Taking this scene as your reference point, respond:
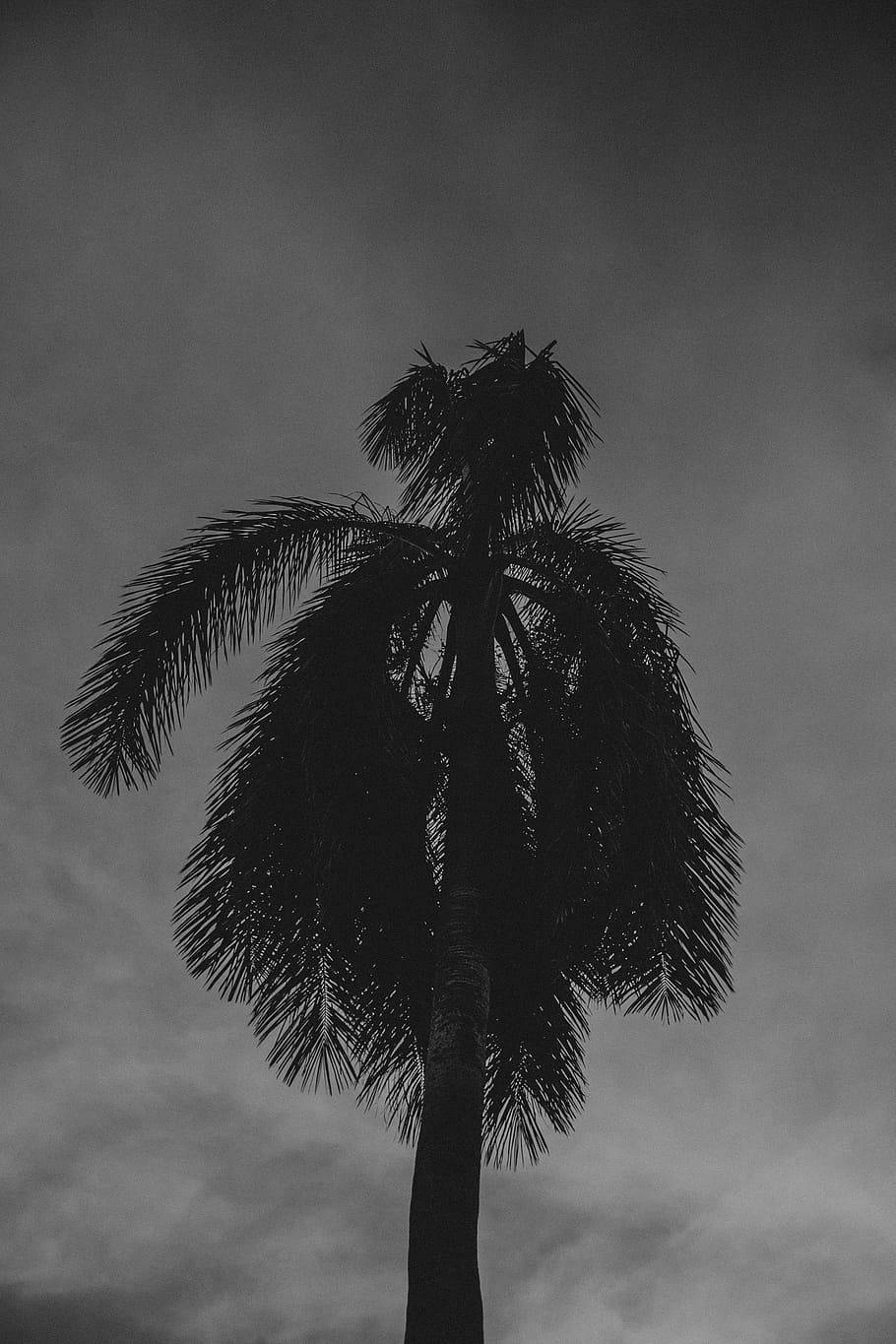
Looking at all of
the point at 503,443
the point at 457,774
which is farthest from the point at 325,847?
the point at 503,443

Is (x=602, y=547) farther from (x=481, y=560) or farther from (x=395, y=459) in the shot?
(x=395, y=459)

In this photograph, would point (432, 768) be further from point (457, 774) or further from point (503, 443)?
point (503, 443)

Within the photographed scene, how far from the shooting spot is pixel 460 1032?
5977mm

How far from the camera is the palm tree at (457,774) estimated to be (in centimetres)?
679

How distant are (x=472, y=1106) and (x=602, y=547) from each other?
13.5ft

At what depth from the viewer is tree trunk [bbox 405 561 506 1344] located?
16.4 feet

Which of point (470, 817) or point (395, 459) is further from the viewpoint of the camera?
point (395, 459)

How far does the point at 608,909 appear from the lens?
7004mm

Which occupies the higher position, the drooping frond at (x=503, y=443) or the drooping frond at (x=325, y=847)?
the drooping frond at (x=503, y=443)

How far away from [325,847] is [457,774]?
3.33ft

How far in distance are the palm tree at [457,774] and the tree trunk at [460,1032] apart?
0.02m

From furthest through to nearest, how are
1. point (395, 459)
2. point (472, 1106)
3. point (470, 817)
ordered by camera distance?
point (395, 459), point (470, 817), point (472, 1106)

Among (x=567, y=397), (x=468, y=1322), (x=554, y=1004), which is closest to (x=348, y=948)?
(x=554, y=1004)

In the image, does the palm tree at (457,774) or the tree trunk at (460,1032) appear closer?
the tree trunk at (460,1032)
